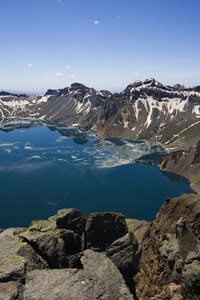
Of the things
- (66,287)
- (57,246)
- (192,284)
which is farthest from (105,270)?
(192,284)

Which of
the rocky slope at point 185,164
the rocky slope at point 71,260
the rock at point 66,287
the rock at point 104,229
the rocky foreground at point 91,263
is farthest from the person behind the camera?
the rocky slope at point 185,164

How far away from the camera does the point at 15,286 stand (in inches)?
683

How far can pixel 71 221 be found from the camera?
96.8 ft

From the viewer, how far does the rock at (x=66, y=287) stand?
1631cm

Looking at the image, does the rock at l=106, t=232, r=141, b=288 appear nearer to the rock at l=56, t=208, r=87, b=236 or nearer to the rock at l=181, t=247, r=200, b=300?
the rock at l=56, t=208, r=87, b=236

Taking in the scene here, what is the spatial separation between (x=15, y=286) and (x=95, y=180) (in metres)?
124

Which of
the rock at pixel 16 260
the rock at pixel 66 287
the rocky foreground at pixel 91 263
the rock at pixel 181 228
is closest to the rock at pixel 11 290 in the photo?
the rocky foreground at pixel 91 263

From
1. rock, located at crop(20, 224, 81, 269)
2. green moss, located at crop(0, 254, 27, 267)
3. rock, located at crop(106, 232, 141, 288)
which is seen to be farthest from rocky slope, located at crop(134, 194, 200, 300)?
green moss, located at crop(0, 254, 27, 267)

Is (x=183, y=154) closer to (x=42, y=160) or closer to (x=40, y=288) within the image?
(x=42, y=160)

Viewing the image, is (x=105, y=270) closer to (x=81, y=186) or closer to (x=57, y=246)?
(x=57, y=246)

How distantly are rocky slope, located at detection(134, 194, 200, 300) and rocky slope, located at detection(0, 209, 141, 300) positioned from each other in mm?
4809

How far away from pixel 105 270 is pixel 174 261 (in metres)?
13.4

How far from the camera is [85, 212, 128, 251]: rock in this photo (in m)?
28.5

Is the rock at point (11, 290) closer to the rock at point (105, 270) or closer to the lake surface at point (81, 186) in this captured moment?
the rock at point (105, 270)
